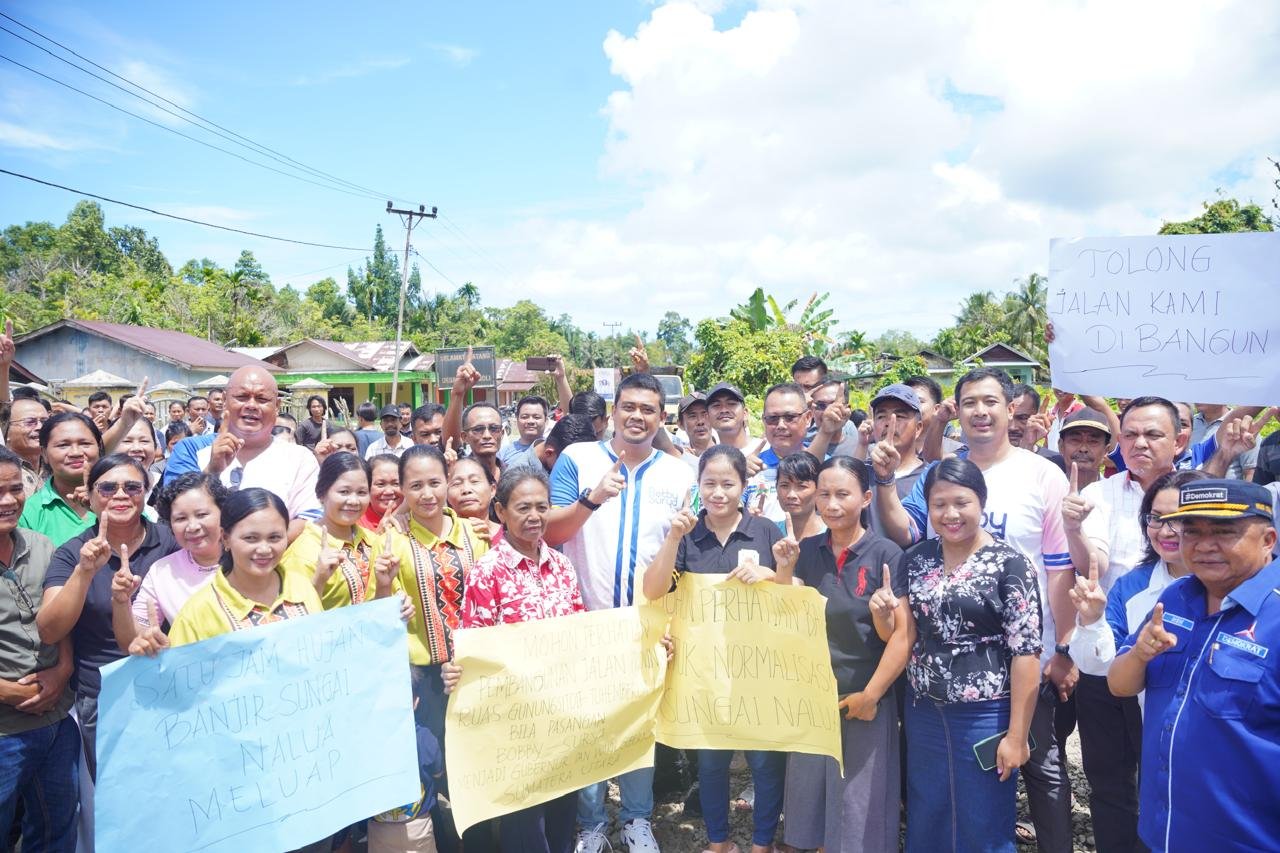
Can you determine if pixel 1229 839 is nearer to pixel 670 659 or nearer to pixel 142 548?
pixel 670 659

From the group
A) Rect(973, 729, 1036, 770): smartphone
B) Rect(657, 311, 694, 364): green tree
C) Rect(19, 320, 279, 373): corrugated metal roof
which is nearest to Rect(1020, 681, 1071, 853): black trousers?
Rect(973, 729, 1036, 770): smartphone

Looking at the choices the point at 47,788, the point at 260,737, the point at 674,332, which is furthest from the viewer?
the point at 674,332

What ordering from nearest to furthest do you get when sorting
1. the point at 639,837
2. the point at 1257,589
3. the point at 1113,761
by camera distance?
the point at 1257,589 < the point at 1113,761 < the point at 639,837

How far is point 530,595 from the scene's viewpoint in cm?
356

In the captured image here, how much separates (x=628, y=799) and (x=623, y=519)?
5.08ft

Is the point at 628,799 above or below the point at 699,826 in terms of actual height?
above

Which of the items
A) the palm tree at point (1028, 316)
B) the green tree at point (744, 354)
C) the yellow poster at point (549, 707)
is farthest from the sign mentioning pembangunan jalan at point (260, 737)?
the palm tree at point (1028, 316)

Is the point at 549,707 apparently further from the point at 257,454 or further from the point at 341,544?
the point at 257,454

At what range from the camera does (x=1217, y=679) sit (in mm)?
2508

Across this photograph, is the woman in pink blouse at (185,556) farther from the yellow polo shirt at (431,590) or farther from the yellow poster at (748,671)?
the yellow poster at (748,671)

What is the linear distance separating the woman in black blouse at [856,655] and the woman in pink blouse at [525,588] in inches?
44.4

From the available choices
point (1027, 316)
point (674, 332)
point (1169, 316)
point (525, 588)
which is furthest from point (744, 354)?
point (674, 332)

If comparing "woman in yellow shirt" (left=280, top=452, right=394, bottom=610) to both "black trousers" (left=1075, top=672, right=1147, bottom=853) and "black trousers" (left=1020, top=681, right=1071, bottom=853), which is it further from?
"black trousers" (left=1075, top=672, right=1147, bottom=853)

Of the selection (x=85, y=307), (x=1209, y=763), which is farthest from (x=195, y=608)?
(x=85, y=307)
